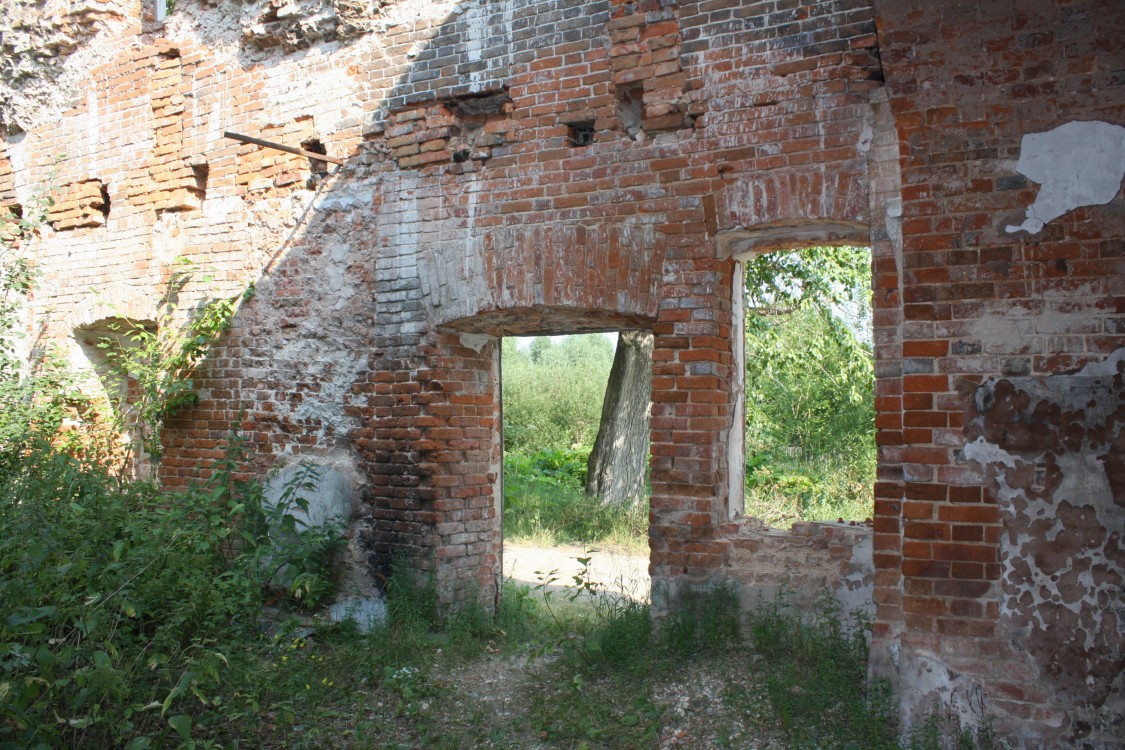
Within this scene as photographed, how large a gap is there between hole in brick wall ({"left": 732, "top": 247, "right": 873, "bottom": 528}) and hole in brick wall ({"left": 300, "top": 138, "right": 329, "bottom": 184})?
16.7 ft

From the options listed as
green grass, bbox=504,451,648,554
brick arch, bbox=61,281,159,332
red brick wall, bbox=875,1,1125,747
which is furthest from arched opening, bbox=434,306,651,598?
brick arch, bbox=61,281,159,332

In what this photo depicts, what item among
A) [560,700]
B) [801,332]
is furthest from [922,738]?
[801,332]

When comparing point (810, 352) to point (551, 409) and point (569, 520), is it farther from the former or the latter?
point (551, 409)

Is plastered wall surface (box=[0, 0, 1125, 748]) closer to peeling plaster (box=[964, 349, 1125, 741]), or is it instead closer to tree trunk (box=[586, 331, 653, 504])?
peeling plaster (box=[964, 349, 1125, 741])

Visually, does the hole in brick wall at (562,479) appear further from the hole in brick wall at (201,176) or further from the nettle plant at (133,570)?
the hole in brick wall at (201,176)

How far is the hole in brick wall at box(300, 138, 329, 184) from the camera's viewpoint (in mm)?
5992

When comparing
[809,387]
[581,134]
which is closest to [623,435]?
[809,387]

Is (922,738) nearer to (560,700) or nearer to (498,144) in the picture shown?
(560,700)

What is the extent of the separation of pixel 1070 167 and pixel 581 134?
2.65 m

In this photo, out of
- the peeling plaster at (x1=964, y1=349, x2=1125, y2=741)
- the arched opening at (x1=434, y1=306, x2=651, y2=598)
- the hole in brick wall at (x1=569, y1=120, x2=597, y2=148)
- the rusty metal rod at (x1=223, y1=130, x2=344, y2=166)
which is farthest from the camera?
the rusty metal rod at (x1=223, y1=130, x2=344, y2=166)

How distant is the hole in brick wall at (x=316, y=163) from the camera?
5992 mm

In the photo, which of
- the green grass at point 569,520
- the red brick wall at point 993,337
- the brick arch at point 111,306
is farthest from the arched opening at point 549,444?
the brick arch at point 111,306

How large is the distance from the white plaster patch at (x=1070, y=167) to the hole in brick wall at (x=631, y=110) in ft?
6.93

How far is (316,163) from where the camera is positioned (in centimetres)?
603
